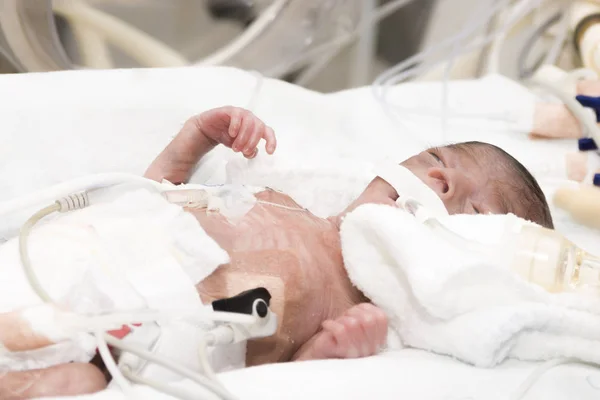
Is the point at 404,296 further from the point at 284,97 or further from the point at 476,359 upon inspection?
the point at 284,97

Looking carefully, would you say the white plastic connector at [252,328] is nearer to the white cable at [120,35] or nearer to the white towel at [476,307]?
the white towel at [476,307]

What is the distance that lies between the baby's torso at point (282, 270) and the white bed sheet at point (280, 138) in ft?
0.37

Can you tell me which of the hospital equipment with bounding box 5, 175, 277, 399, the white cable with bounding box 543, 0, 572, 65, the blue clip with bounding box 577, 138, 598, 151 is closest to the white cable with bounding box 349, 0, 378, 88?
the white cable with bounding box 543, 0, 572, 65

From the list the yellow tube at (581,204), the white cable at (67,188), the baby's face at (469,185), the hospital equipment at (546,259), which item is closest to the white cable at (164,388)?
the white cable at (67,188)

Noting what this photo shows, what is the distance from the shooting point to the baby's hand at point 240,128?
96 centimetres

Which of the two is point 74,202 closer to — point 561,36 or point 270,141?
point 270,141

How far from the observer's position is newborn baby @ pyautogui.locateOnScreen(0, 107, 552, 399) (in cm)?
A: 74

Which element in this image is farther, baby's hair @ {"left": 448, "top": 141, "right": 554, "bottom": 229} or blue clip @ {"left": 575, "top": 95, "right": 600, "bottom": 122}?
blue clip @ {"left": 575, "top": 95, "right": 600, "bottom": 122}

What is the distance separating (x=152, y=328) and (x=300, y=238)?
259 millimetres

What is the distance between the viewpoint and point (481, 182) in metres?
0.93

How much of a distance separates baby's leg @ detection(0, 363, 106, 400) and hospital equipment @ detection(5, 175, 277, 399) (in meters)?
0.03

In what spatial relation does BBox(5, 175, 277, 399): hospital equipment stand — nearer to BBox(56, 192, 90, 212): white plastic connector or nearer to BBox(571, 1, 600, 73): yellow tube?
BBox(56, 192, 90, 212): white plastic connector

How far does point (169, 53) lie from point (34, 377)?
3.04 ft

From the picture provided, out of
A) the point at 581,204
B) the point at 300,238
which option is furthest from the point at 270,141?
the point at 581,204
